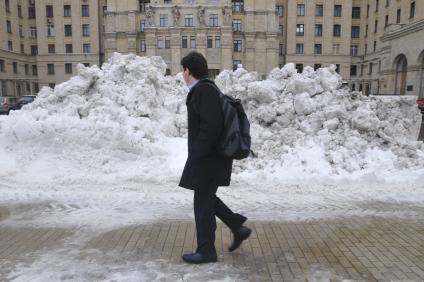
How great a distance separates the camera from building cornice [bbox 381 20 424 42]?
33.5 meters

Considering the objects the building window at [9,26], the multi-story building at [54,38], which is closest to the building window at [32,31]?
the multi-story building at [54,38]

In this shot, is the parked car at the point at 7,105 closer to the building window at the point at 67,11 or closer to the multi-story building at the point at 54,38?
the multi-story building at the point at 54,38

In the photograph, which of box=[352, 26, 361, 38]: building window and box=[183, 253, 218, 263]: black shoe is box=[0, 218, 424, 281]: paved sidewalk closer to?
box=[183, 253, 218, 263]: black shoe

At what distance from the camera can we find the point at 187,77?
3699 millimetres

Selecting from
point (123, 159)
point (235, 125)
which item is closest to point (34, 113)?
point (123, 159)

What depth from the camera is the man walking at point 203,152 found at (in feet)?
11.4

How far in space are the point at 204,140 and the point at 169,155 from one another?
4.68 m

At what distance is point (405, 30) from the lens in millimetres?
35719

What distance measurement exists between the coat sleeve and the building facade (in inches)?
2067

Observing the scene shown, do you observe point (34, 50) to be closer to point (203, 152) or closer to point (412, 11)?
point (412, 11)

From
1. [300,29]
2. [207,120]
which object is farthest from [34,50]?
[207,120]

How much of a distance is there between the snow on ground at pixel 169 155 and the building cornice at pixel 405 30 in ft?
90.4

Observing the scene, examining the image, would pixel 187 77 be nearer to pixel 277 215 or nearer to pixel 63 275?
pixel 63 275

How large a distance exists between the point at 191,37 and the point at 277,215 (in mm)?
53230
